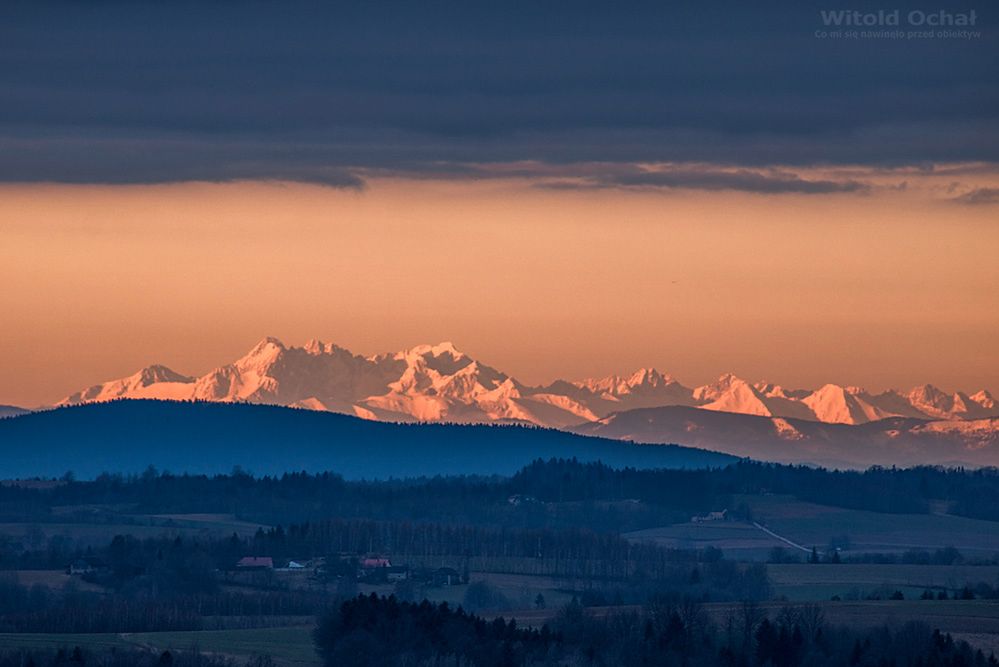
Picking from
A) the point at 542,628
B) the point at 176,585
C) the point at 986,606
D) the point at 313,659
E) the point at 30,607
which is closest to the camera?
the point at 313,659

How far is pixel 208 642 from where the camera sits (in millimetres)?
141375

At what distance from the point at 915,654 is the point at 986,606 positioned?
24.7 m

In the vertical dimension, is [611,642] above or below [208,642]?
above

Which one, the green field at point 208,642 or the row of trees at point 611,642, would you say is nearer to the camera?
the row of trees at point 611,642

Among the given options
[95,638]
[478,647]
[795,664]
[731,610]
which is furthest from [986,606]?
[95,638]

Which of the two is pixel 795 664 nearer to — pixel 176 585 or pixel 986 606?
pixel 986 606

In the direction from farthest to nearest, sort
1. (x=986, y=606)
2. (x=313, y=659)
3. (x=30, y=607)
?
(x=30, y=607) < (x=986, y=606) < (x=313, y=659)

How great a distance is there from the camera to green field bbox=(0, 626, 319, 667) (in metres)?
135

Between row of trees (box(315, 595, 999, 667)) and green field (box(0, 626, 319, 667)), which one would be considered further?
green field (box(0, 626, 319, 667))

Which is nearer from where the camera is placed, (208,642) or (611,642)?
(208,642)

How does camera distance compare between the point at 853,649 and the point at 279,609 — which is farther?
the point at 279,609

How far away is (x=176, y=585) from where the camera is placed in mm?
194750

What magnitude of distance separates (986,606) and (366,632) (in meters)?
42.8

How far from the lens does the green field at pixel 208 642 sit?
442ft
